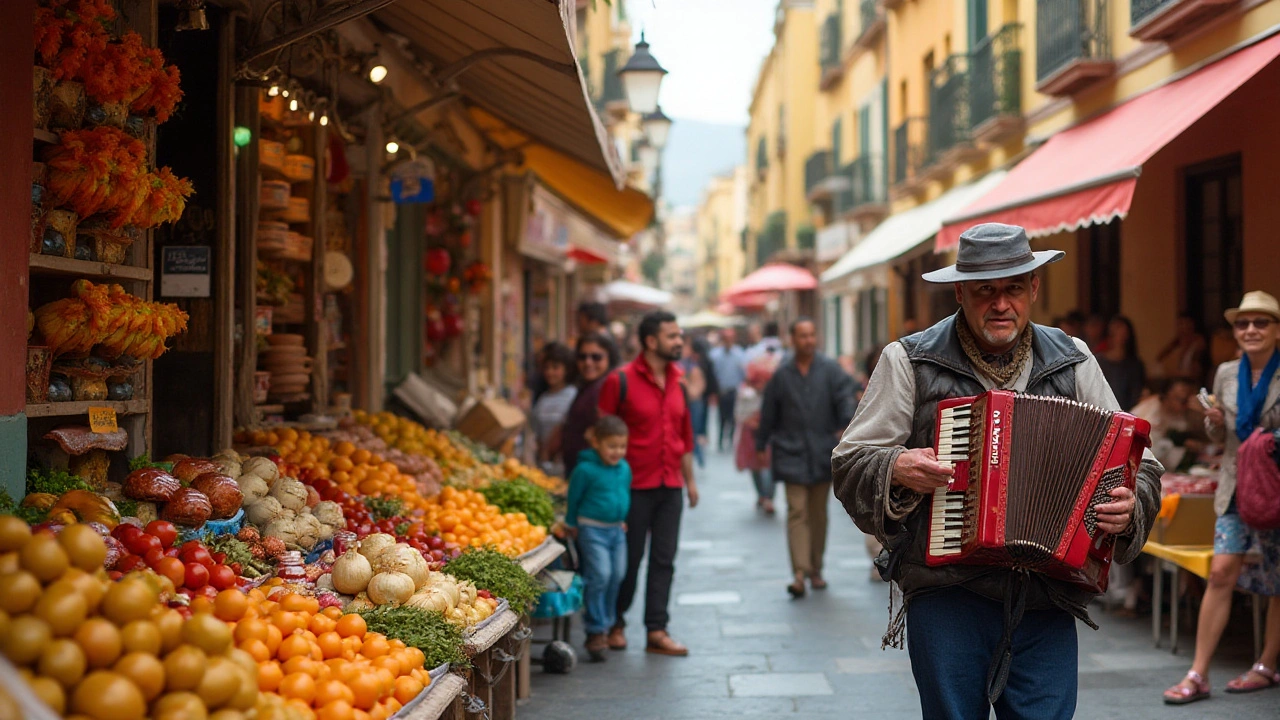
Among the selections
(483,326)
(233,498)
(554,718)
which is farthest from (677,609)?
(483,326)

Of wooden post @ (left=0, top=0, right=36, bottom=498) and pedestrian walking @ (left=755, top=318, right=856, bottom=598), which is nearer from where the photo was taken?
wooden post @ (left=0, top=0, right=36, bottom=498)

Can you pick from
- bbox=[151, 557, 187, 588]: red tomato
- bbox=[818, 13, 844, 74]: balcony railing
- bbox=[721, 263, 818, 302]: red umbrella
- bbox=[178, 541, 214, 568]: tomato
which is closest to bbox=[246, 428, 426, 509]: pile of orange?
bbox=[178, 541, 214, 568]: tomato

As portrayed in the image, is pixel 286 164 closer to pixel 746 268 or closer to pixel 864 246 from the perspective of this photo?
pixel 864 246

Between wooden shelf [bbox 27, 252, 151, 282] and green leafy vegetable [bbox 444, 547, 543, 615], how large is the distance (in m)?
1.98

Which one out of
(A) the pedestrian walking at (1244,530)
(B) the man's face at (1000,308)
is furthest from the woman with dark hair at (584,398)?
(B) the man's face at (1000,308)

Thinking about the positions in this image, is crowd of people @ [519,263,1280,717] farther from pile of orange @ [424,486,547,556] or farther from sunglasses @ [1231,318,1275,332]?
pile of orange @ [424,486,547,556]

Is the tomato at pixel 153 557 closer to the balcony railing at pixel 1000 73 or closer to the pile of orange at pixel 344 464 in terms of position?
the pile of orange at pixel 344 464

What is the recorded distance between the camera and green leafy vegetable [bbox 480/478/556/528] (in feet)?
28.5

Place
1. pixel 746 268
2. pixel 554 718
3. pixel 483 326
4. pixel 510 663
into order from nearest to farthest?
pixel 510 663
pixel 554 718
pixel 483 326
pixel 746 268

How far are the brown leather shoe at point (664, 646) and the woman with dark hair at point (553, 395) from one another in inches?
113

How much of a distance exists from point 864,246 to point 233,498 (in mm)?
14137

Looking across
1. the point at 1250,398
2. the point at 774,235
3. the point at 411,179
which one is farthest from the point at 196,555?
the point at 774,235

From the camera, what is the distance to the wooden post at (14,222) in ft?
15.4

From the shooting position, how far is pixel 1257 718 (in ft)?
21.9
